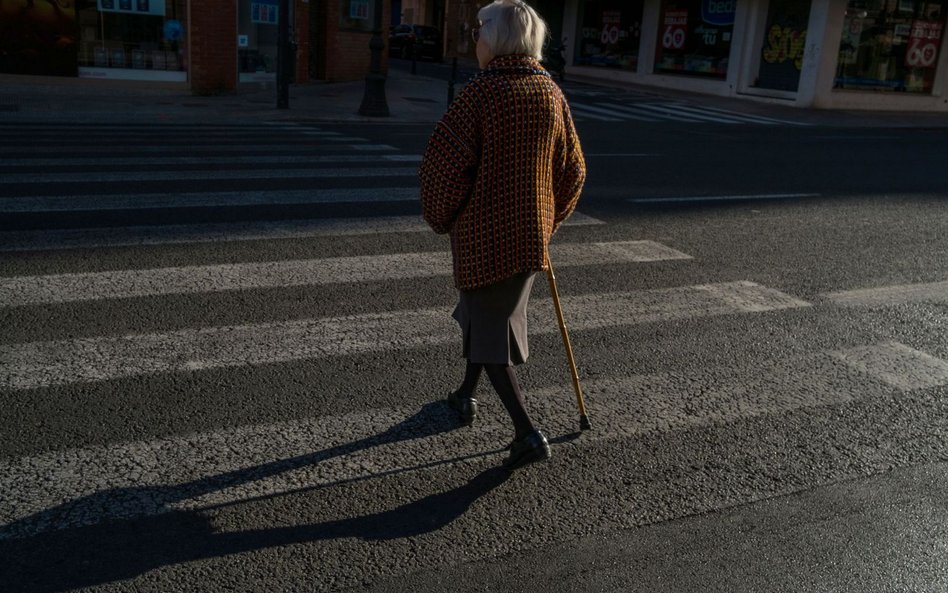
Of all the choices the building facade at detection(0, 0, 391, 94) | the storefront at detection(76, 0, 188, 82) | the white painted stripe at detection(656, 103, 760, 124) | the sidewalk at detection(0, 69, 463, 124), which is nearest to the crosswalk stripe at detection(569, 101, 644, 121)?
the white painted stripe at detection(656, 103, 760, 124)

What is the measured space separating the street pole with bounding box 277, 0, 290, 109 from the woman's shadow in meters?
14.5

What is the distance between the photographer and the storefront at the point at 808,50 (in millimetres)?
27297

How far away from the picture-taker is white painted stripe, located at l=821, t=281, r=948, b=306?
21.0 ft

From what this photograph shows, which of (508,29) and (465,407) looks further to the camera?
(465,407)

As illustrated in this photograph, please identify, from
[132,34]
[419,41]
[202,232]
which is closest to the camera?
[202,232]

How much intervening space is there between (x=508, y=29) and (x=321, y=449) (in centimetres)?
194

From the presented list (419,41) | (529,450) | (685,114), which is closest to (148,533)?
(529,450)

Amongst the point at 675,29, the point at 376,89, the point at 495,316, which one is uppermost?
the point at 675,29

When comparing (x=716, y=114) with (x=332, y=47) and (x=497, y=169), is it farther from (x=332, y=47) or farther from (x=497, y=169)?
(x=497, y=169)

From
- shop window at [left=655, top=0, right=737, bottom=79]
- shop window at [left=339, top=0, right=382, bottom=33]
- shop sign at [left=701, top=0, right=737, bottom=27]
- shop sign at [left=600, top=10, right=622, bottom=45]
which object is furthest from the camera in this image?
shop sign at [left=600, top=10, right=622, bottom=45]

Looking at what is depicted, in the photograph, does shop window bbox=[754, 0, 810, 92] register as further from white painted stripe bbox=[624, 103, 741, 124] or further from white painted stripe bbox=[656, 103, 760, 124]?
white painted stripe bbox=[624, 103, 741, 124]

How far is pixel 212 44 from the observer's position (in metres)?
20.2

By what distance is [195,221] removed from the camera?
301 inches

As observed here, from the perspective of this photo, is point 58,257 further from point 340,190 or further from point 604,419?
point 604,419
